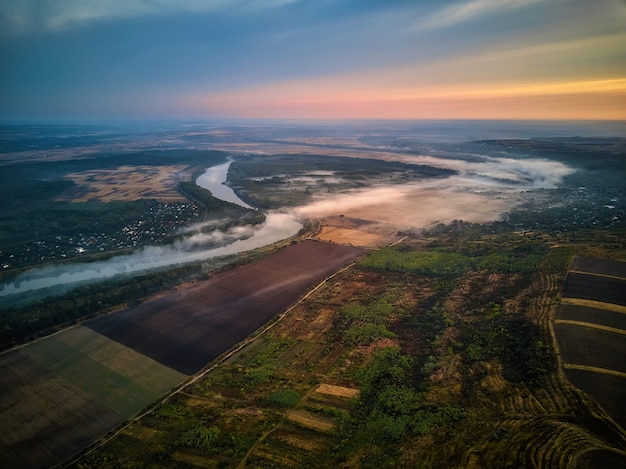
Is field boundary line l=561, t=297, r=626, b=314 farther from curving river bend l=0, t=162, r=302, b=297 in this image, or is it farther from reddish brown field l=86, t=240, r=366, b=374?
curving river bend l=0, t=162, r=302, b=297

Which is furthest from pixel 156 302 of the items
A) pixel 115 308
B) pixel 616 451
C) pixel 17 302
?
pixel 616 451

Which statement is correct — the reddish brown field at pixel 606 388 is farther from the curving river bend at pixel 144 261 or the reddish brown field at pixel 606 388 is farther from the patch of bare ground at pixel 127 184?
the patch of bare ground at pixel 127 184

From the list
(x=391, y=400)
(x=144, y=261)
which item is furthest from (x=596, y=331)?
(x=144, y=261)

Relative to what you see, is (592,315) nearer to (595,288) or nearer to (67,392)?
(595,288)

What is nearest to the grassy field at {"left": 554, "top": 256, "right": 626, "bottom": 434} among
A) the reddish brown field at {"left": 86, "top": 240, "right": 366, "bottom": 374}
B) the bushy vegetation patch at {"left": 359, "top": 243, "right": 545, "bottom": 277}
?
the bushy vegetation patch at {"left": 359, "top": 243, "right": 545, "bottom": 277}

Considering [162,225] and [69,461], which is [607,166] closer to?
[162,225]

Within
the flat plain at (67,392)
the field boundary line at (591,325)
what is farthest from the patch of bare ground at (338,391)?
the field boundary line at (591,325)
